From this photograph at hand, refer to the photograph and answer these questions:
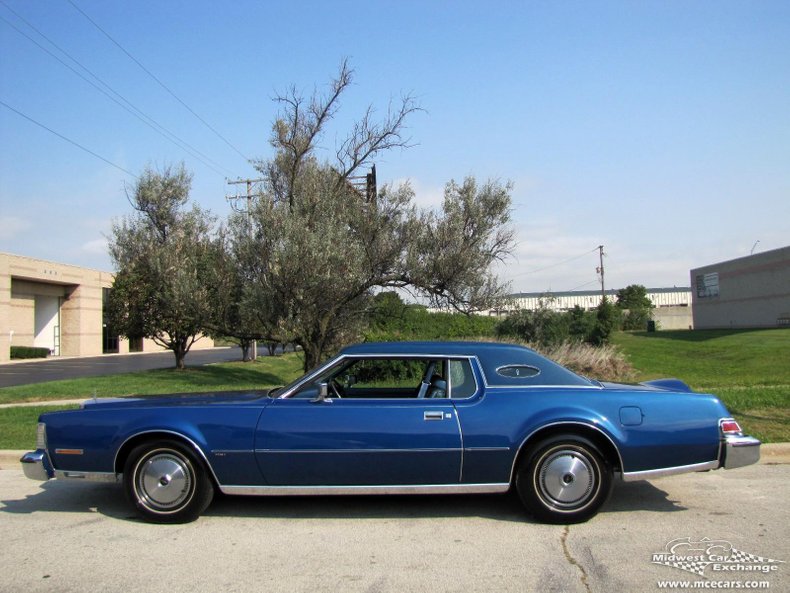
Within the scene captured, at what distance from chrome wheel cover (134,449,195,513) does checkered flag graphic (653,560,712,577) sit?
11.4 ft

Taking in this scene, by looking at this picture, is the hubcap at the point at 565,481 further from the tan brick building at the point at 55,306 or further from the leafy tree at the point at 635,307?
the leafy tree at the point at 635,307

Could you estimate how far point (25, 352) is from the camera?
3622 cm

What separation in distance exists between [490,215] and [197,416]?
1181 centimetres

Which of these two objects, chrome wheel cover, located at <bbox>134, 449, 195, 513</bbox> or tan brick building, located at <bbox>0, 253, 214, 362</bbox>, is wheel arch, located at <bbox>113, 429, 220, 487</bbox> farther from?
tan brick building, located at <bbox>0, 253, 214, 362</bbox>

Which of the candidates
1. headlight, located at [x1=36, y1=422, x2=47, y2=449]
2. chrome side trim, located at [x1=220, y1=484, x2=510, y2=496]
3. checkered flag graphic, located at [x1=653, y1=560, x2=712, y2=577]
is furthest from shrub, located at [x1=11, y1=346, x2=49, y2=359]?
checkered flag graphic, located at [x1=653, y1=560, x2=712, y2=577]

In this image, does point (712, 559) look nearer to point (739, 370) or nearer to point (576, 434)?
point (576, 434)

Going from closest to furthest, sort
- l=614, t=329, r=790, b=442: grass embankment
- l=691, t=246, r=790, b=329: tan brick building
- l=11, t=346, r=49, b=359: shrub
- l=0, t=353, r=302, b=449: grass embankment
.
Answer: l=614, t=329, r=790, b=442: grass embankment, l=0, t=353, r=302, b=449: grass embankment, l=11, t=346, r=49, b=359: shrub, l=691, t=246, r=790, b=329: tan brick building

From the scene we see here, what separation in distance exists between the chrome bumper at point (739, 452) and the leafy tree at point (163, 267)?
12.0 meters

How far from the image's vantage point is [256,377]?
22.6 m

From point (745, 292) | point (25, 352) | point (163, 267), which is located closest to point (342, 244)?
point (163, 267)

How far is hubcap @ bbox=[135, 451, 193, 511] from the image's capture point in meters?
5.18

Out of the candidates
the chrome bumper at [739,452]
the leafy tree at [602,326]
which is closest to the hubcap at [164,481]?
the chrome bumper at [739,452]

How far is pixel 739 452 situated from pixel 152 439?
14.8ft

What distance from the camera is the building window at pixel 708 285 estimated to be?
55.1 meters
